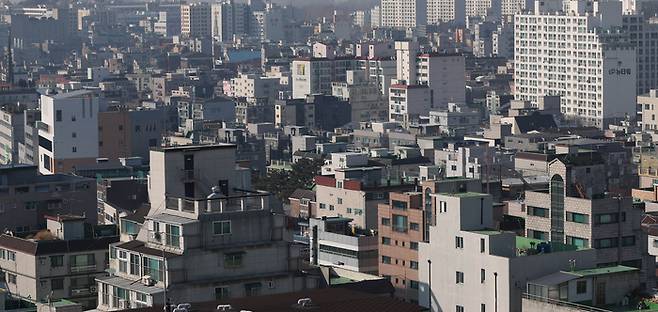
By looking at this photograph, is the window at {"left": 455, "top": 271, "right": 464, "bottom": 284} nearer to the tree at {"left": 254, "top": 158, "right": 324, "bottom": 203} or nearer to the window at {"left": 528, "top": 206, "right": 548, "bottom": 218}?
the window at {"left": 528, "top": 206, "right": 548, "bottom": 218}

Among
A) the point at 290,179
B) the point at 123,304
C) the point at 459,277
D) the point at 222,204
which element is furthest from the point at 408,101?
the point at 123,304

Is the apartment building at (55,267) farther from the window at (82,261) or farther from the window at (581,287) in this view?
the window at (581,287)

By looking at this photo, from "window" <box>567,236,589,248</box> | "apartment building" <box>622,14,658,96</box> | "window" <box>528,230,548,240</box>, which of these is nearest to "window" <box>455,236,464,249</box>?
"window" <box>567,236,589,248</box>

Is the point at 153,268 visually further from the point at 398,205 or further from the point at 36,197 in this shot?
the point at 36,197

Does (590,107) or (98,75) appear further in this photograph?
(98,75)

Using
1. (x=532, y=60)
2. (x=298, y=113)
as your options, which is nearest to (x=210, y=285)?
(x=298, y=113)

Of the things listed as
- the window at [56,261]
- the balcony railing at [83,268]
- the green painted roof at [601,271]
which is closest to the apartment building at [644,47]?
the balcony railing at [83,268]

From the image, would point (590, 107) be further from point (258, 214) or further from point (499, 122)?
point (258, 214)

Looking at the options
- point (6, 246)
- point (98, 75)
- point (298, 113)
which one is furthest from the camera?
point (98, 75)
